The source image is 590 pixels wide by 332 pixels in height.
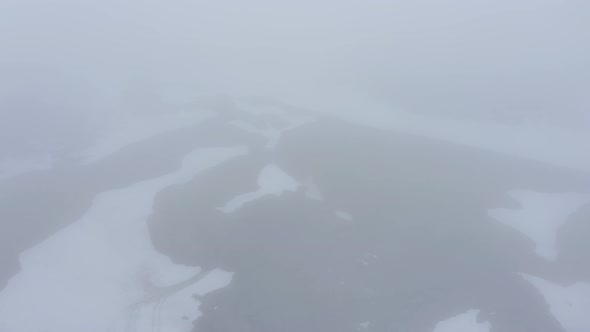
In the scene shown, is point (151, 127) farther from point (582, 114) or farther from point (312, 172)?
point (582, 114)

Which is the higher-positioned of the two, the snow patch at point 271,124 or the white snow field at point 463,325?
the snow patch at point 271,124

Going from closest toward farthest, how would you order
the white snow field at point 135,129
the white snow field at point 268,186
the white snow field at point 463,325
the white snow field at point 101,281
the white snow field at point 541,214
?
the white snow field at point 463,325 < the white snow field at point 101,281 < the white snow field at point 541,214 < the white snow field at point 268,186 < the white snow field at point 135,129

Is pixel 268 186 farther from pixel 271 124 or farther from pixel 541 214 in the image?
pixel 541 214

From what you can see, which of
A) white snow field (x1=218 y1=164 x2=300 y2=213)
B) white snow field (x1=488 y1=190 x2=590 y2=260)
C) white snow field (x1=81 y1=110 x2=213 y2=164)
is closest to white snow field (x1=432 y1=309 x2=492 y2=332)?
white snow field (x1=488 y1=190 x2=590 y2=260)

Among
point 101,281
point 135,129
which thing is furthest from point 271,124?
point 101,281

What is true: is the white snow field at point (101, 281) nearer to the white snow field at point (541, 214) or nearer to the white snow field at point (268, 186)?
the white snow field at point (268, 186)

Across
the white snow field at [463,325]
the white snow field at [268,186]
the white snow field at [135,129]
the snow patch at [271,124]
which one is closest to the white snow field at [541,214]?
the white snow field at [463,325]

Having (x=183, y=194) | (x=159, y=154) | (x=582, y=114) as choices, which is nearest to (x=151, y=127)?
(x=159, y=154)
